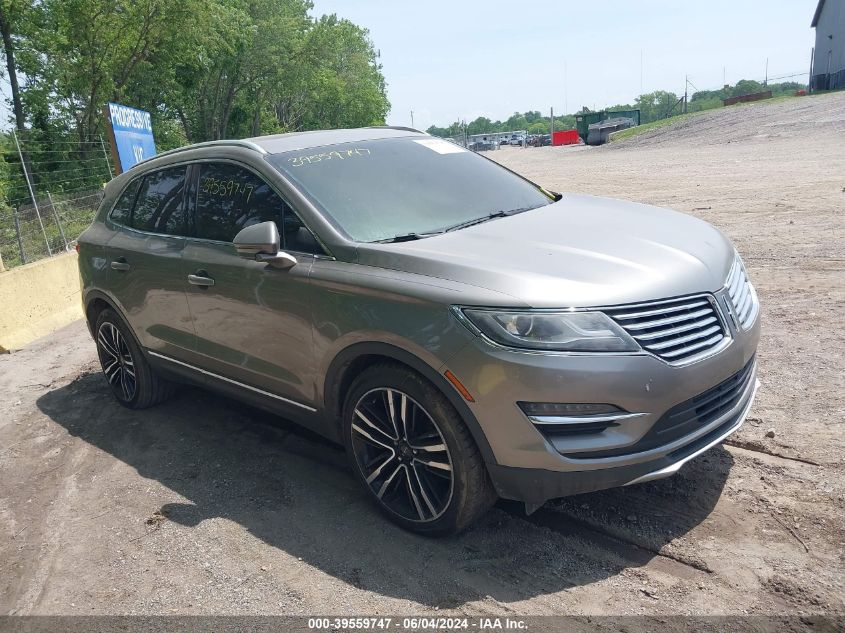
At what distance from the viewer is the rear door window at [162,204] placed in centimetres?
495

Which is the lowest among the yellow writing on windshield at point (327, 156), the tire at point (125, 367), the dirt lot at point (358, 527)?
the dirt lot at point (358, 527)

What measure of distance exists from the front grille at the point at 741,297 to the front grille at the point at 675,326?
25 centimetres

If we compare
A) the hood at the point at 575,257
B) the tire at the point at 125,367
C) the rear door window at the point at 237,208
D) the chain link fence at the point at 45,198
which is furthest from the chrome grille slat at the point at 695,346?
the chain link fence at the point at 45,198

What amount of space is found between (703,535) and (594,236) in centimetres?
151

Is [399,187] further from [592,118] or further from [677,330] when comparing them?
[592,118]

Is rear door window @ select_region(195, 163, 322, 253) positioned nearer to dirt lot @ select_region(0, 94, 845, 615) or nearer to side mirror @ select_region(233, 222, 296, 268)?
side mirror @ select_region(233, 222, 296, 268)

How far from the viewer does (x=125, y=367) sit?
18.8 ft

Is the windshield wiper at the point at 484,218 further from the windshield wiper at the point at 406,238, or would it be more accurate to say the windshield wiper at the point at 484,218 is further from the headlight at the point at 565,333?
the headlight at the point at 565,333

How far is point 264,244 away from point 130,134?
11.3 metres

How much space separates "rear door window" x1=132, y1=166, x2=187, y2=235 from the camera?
4.95 m

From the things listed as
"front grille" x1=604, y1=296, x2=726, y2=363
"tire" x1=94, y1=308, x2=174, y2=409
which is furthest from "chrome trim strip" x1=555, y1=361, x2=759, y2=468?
"tire" x1=94, y1=308, x2=174, y2=409

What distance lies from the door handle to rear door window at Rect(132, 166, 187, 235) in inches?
16.0

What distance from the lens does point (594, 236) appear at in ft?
12.0

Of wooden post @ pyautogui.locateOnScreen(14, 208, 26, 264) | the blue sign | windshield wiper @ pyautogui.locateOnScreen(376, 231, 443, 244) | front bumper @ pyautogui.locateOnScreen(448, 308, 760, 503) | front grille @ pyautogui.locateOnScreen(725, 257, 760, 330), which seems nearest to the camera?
front bumper @ pyautogui.locateOnScreen(448, 308, 760, 503)
